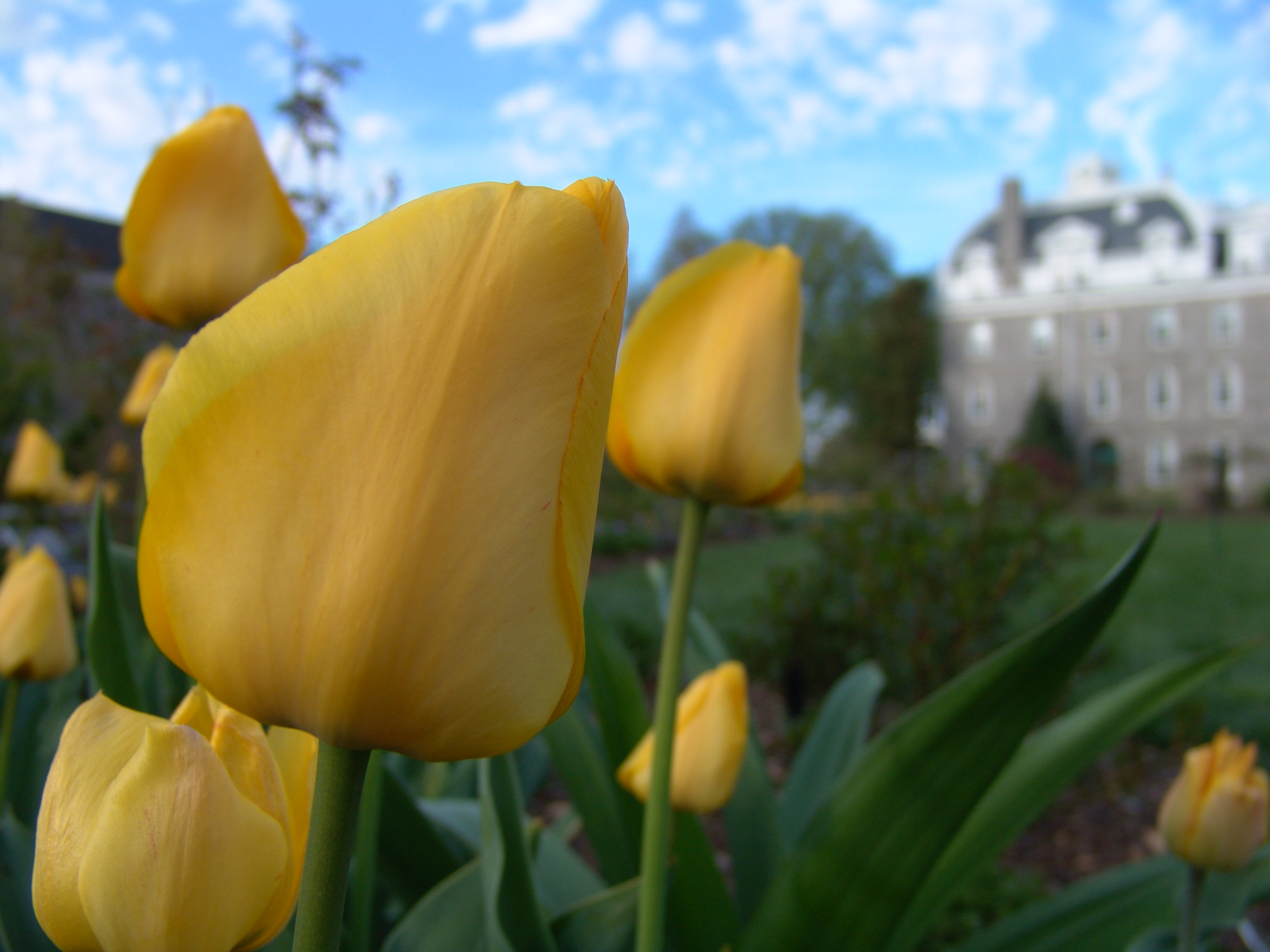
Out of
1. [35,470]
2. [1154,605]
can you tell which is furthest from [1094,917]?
[1154,605]

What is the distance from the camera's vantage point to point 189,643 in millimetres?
363

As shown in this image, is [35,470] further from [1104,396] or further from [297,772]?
[1104,396]

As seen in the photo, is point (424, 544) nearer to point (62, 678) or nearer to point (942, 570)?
point (62, 678)

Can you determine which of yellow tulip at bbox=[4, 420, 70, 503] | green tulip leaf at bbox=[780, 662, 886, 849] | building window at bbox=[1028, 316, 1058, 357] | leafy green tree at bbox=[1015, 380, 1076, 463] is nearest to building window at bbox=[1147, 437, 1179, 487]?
leafy green tree at bbox=[1015, 380, 1076, 463]

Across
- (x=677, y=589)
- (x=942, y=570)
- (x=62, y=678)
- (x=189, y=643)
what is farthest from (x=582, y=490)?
(x=942, y=570)

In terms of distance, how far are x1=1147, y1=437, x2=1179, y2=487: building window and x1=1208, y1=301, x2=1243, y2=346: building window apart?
343 centimetres

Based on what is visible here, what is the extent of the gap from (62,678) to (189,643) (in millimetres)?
1501

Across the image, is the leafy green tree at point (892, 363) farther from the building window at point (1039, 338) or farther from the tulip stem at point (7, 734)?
the tulip stem at point (7, 734)

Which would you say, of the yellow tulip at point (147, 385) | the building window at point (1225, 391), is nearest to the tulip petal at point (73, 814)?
the yellow tulip at point (147, 385)

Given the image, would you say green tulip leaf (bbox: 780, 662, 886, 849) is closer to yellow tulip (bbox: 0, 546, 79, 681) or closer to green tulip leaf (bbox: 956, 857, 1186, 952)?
green tulip leaf (bbox: 956, 857, 1186, 952)

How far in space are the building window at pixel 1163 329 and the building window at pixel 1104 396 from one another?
1681 mm

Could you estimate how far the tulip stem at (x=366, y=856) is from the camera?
817 mm

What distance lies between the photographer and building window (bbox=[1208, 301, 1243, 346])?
1150 inches

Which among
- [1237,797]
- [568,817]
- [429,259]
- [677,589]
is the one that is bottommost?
[568,817]
